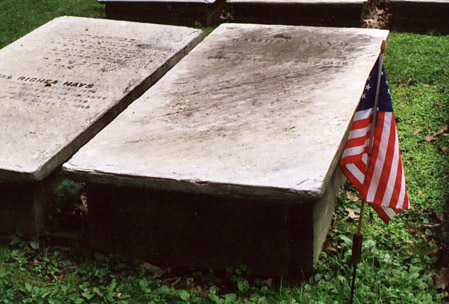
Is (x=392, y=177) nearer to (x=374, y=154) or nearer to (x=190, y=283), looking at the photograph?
(x=374, y=154)

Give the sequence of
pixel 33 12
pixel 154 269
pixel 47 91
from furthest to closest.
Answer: pixel 33 12 → pixel 47 91 → pixel 154 269

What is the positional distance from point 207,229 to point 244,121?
0.79m

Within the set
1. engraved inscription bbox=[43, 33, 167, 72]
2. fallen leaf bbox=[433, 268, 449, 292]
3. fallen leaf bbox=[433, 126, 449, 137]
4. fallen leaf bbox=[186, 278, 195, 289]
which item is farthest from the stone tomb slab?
fallen leaf bbox=[433, 126, 449, 137]

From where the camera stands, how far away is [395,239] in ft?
13.5

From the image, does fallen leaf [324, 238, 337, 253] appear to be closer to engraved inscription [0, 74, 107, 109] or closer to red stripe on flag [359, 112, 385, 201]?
red stripe on flag [359, 112, 385, 201]

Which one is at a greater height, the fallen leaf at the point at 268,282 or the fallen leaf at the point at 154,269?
the fallen leaf at the point at 268,282

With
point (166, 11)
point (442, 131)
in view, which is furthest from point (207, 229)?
point (166, 11)

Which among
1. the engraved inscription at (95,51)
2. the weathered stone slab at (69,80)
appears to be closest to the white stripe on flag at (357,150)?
the weathered stone slab at (69,80)

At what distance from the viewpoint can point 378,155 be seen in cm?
337

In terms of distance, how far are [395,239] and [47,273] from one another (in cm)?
216

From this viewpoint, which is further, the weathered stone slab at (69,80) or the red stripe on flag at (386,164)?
the weathered stone slab at (69,80)

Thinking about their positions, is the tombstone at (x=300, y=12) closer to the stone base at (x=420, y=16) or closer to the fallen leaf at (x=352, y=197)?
the stone base at (x=420, y=16)

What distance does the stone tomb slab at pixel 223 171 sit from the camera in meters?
3.53

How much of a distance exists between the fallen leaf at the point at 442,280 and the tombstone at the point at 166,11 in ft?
16.1
